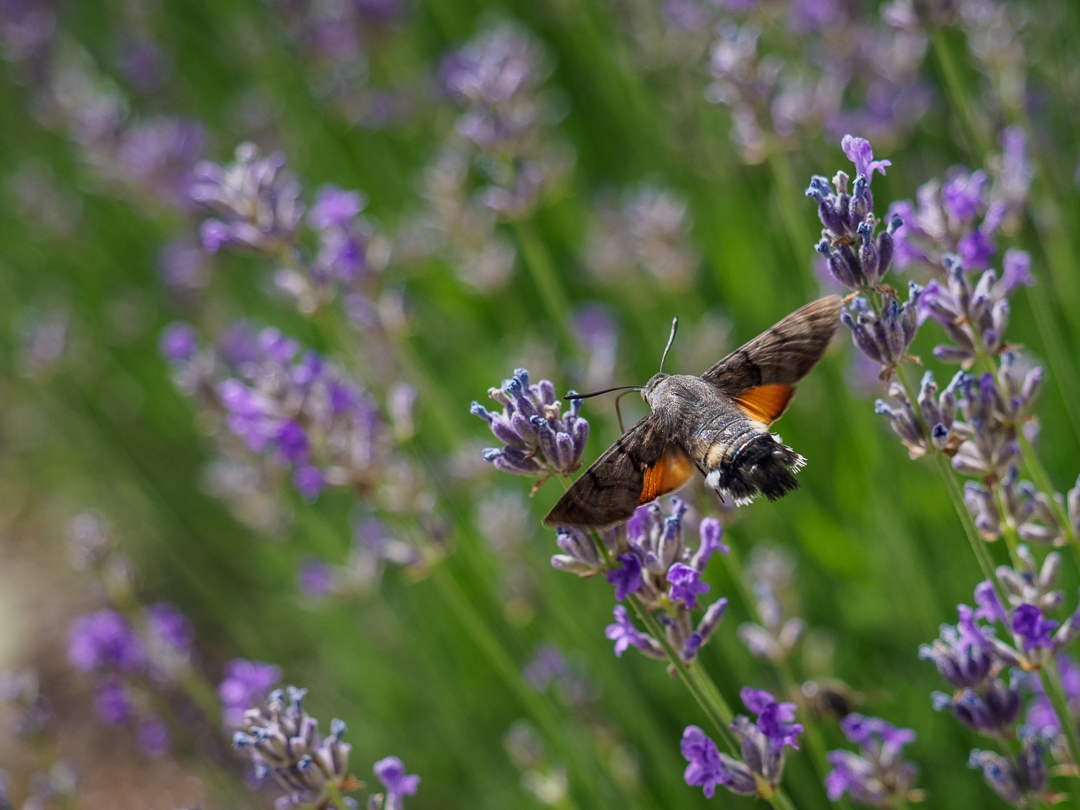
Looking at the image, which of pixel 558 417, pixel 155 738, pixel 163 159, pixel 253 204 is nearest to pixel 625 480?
pixel 558 417

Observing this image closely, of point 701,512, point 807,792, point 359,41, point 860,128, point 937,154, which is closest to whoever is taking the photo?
point 701,512

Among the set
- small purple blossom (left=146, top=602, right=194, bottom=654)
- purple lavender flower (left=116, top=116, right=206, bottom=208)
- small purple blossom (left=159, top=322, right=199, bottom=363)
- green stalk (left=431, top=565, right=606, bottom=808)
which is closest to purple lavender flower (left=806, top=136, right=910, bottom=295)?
green stalk (left=431, top=565, right=606, bottom=808)

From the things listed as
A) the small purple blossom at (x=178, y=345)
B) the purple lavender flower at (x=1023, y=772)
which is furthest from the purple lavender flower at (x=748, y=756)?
the small purple blossom at (x=178, y=345)

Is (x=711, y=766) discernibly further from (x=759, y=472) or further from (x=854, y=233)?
(x=854, y=233)

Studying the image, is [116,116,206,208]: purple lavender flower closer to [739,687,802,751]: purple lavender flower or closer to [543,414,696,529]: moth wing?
[543,414,696,529]: moth wing

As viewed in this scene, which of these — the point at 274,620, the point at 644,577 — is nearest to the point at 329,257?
the point at 644,577

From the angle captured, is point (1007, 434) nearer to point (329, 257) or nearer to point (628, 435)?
point (628, 435)

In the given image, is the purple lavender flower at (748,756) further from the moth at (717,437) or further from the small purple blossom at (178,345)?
the small purple blossom at (178,345)

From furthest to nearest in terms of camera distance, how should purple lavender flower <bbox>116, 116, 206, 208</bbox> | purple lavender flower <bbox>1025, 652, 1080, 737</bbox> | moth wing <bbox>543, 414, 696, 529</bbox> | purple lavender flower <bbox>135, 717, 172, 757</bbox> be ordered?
purple lavender flower <bbox>116, 116, 206, 208</bbox> → purple lavender flower <bbox>135, 717, 172, 757</bbox> → purple lavender flower <bbox>1025, 652, 1080, 737</bbox> → moth wing <bbox>543, 414, 696, 529</bbox>
